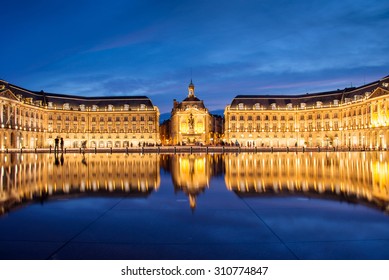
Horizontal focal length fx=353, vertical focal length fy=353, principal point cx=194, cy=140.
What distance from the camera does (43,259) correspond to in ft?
16.1

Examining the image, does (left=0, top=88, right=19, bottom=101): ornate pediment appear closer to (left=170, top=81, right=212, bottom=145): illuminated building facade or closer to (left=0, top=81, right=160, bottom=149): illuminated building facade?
(left=0, top=81, right=160, bottom=149): illuminated building facade

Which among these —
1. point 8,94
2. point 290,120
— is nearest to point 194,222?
point 8,94

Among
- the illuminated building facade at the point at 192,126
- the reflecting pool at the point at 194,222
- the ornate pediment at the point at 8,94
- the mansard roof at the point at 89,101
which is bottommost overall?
the reflecting pool at the point at 194,222

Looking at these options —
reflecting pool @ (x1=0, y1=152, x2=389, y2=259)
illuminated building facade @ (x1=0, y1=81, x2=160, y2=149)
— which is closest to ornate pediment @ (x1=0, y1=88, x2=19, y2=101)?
illuminated building facade @ (x1=0, y1=81, x2=160, y2=149)

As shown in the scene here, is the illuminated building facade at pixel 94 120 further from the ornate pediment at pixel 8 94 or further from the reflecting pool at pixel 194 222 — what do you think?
the reflecting pool at pixel 194 222

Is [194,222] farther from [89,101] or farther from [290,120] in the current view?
[89,101]

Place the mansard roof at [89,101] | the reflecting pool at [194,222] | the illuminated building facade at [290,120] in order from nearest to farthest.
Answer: the reflecting pool at [194,222]
the illuminated building facade at [290,120]
the mansard roof at [89,101]

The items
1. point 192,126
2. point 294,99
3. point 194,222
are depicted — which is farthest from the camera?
point 294,99

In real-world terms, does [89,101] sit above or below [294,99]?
above

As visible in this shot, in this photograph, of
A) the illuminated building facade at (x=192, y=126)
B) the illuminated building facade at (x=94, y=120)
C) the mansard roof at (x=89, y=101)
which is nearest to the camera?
the illuminated building facade at (x=94, y=120)

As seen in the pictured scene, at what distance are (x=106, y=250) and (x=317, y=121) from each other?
113 metres

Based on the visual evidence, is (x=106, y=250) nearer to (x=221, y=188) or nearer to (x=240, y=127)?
(x=221, y=188)

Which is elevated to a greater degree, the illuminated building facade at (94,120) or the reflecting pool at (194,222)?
the illuminated building facade at (94,120)

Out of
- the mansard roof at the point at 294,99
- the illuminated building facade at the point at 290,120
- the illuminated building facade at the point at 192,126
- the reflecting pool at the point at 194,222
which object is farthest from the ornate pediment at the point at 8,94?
the reflecting pool at the point at 194,222
